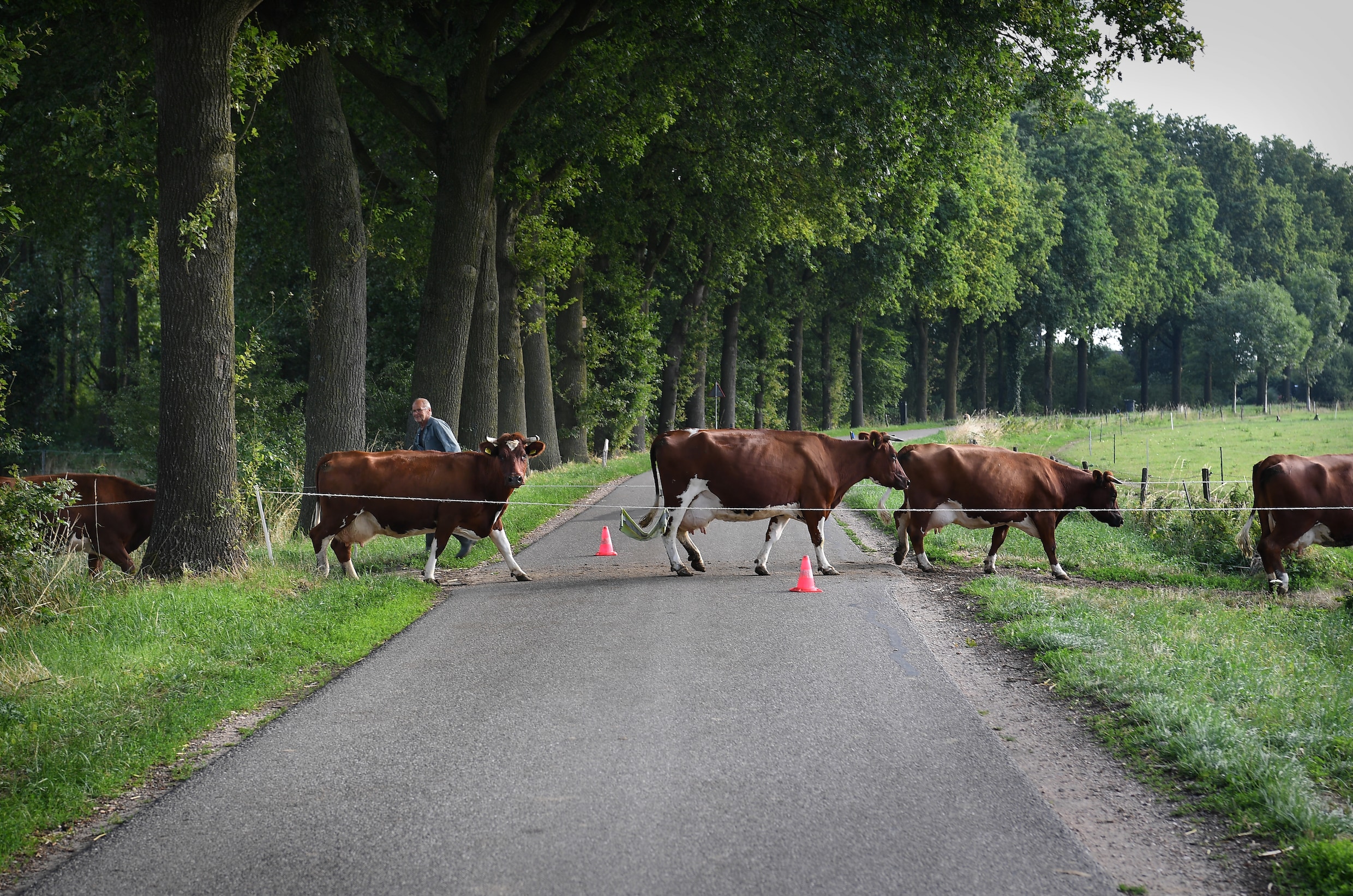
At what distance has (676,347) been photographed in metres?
42.6

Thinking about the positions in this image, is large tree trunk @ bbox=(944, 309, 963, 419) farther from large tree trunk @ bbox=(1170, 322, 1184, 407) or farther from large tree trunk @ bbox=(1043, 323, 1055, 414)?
large tree trunk @ bbox=(1170, 322, 1184, 407)

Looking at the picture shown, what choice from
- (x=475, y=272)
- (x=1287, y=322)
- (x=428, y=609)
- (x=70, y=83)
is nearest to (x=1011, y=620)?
(x=428, y=609)

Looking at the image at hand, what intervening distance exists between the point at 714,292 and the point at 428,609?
3541 cm

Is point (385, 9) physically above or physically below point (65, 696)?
above

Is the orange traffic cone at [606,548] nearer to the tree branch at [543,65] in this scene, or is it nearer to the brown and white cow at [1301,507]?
the tree branch at [543,65]

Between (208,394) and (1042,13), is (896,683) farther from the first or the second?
(1042,13)

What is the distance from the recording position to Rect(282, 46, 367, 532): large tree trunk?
1661 centimetres

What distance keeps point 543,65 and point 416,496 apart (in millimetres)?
8806

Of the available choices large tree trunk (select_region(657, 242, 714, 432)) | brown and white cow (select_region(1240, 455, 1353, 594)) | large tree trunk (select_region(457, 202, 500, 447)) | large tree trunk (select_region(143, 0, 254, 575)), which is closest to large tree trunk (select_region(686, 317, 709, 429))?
large tree trunk (select_region(657, 242, 714, 432))

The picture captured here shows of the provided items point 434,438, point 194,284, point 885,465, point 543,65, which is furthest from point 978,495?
point 543,65

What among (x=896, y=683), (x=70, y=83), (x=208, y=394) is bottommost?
(x=896, y=683)

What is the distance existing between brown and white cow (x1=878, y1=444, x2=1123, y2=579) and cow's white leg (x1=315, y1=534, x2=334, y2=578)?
23.0ft

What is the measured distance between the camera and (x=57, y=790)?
19.7 ft

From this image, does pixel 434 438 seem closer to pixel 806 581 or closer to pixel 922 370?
pixel 806 581
